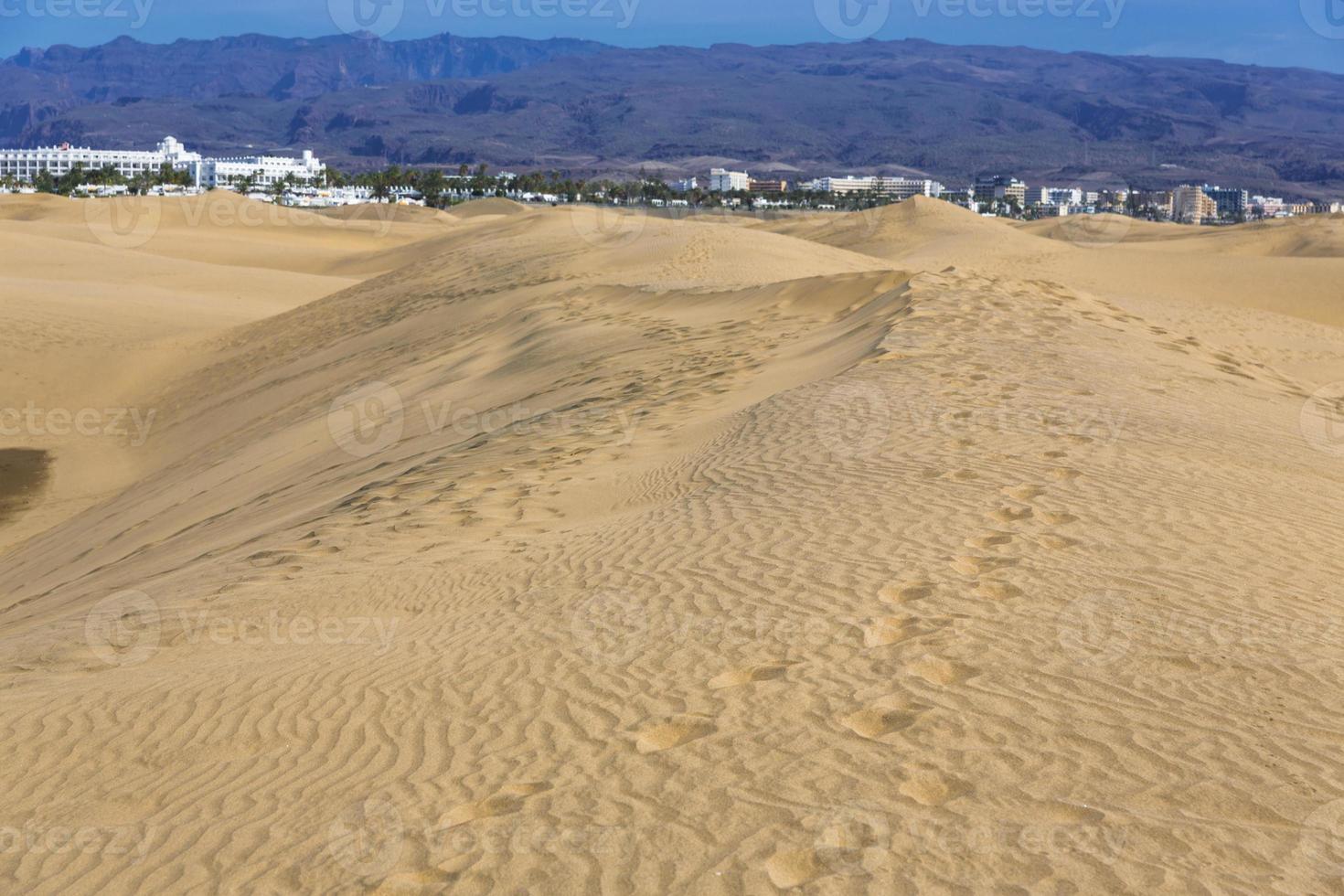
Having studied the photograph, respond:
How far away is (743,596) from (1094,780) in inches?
97.6

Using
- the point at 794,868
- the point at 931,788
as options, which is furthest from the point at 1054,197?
the point at 794,868

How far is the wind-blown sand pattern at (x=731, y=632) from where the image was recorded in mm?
4418

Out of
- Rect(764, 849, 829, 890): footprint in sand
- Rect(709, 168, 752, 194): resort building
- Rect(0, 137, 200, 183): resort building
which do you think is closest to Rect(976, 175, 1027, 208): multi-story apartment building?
Rect(709, 168, 752, 194): resort building

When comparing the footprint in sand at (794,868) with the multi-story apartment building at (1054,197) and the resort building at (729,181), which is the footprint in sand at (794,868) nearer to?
the resort building at (729,181)

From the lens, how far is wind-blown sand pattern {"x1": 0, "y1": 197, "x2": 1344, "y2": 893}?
4418 millimetres

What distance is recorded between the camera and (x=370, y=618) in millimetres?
7414

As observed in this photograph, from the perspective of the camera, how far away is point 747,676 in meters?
5.66

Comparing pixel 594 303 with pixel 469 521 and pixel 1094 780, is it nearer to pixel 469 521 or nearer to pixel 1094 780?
pixel 469 521

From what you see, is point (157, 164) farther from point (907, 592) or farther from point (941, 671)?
point (941, 671)

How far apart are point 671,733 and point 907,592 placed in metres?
1.85

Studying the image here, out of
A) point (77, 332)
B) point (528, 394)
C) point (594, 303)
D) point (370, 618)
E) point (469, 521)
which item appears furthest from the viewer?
point (77, 332)

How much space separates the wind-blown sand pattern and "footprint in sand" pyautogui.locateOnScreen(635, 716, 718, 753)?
0.02 meters

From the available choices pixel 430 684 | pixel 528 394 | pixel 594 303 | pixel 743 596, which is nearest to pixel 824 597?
pixel 743 596

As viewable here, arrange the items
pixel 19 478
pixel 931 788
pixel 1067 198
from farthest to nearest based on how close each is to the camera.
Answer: pixel 1067 198
pixel 19 478
pixel 931 788
